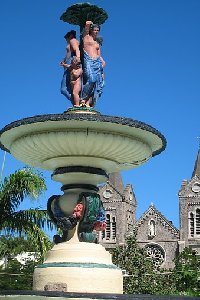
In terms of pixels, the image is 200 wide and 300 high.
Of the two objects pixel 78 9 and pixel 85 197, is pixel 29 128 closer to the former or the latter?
pixel 85 197

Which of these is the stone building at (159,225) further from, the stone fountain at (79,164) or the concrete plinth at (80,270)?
the concrete plinth at (80,270)

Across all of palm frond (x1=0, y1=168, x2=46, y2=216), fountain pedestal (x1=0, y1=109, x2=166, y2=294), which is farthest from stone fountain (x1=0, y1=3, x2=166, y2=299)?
palm frond (x1=0, y1=168, x2=46, y2=216)

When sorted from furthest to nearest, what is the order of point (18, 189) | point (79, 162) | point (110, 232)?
1. point (110, 232)
2. point (18, 189)
3. point (79, 162)

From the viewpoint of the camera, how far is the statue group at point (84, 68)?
31.1 feet

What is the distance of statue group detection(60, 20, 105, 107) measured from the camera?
9.48 meters

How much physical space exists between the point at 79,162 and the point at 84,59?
5.33ft

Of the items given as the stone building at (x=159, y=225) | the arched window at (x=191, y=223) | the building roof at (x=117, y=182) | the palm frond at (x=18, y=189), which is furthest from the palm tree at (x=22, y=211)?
the building roof at (x=117, y=182)

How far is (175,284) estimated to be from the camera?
95.1 ft

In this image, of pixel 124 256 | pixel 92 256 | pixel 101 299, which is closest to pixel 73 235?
pixel 92 256

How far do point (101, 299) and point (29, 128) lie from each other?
2653 mm

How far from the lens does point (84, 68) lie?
31.2 ft

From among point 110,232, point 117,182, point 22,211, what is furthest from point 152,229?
point 22,211

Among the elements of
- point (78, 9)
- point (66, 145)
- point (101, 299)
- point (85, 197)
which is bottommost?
point (101, 299)

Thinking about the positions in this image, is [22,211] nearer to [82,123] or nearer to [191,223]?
[82,123]
